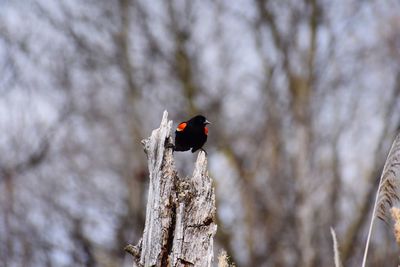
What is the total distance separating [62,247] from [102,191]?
775cm

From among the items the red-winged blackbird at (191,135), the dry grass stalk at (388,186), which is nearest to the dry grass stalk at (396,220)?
the dry grass stalk at (388,186)

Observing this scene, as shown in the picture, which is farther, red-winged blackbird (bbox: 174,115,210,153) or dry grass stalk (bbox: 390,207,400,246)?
red-winged blackbird (bbox: 174,115,210,153)

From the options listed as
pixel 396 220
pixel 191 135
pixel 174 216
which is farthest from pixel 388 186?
pixel 191 135

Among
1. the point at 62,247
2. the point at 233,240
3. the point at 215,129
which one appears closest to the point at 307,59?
the point at 215,129

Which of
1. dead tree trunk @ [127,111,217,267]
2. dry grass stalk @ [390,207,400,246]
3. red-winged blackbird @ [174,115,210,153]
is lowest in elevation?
dry grass stalk @ [390,207,400,246]

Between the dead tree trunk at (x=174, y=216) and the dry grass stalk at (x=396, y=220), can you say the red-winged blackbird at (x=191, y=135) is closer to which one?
the dead tree trunk at (x=174, y=216)

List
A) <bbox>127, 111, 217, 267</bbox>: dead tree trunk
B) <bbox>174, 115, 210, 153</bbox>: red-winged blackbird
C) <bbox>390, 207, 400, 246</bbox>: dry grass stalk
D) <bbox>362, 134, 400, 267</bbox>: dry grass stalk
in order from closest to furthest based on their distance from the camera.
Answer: <bbox>390, 207, 400, 246</bbox>: dry grass stalk
<bbox>362, 134, 400, 267</bbox>: dry grass stalk
<bbox>127, 111, 217, 267</bbox>: dead tree trunk
<bbox>174, 115, 210, 153</bbox>: red-winged blackbird

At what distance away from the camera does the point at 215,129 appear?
20875mm

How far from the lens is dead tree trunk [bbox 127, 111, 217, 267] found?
458 centimetres

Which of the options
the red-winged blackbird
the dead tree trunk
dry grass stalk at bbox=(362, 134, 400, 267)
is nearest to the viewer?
dry grass stalk at bbox=(362, 134, 400, 267)

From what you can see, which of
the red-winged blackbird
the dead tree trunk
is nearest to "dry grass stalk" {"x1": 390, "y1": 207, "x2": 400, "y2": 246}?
the dead tree trunk

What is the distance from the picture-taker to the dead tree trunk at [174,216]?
458cm

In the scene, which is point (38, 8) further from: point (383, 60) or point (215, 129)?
point (383, 60)

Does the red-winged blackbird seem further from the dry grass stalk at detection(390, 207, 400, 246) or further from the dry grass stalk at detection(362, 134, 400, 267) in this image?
the dry grass stalk at detection(390, 207, 400, 246)
